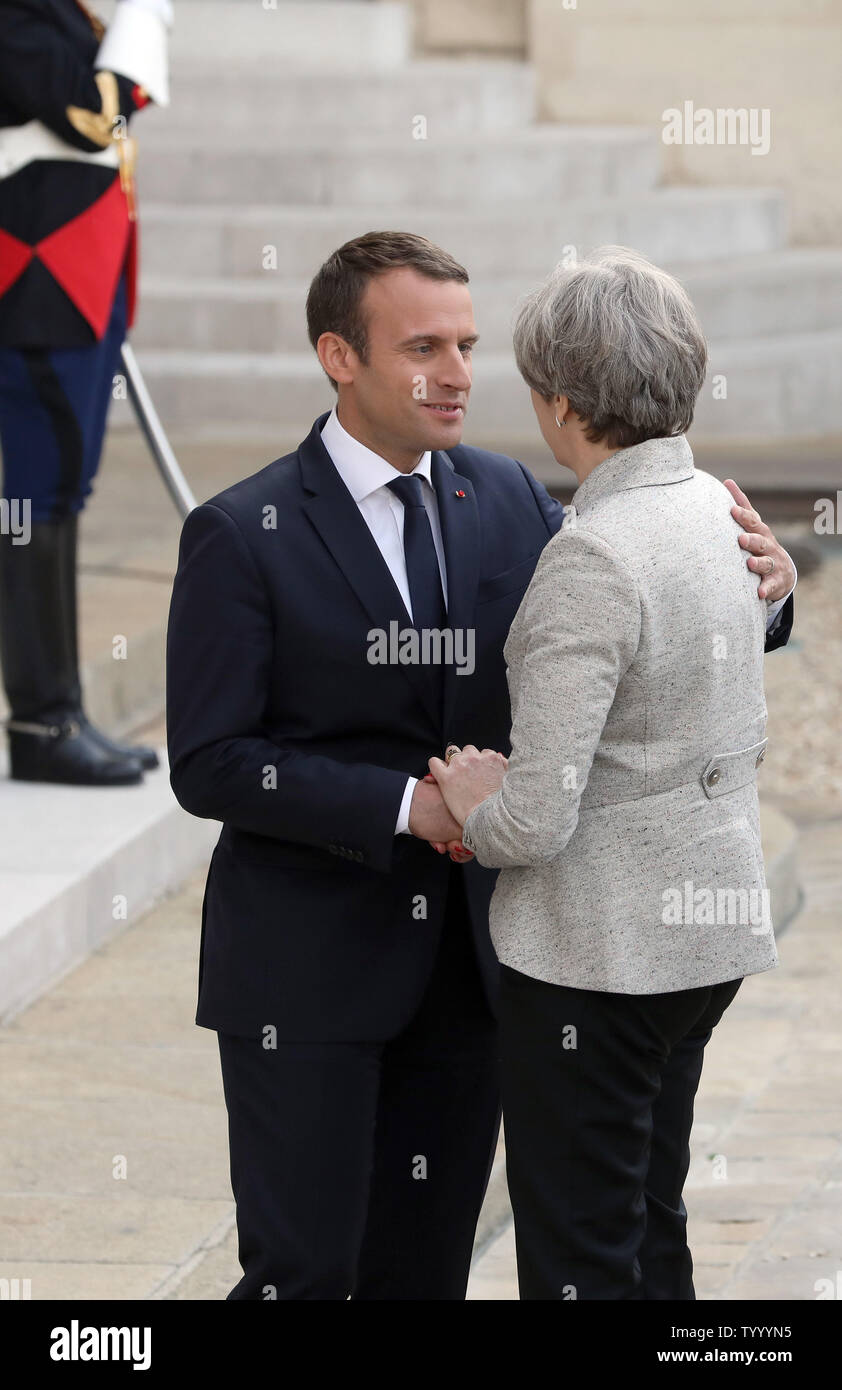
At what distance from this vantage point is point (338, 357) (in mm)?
2414

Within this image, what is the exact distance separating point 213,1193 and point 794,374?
859 cm

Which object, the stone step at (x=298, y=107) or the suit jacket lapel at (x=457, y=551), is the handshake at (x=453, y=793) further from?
the stone step at (x=298, y=107)

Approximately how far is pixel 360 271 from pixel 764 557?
1.83 feet

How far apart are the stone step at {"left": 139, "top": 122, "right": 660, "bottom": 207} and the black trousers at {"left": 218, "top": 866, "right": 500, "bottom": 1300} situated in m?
9.56

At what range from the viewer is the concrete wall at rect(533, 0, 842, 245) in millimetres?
12633

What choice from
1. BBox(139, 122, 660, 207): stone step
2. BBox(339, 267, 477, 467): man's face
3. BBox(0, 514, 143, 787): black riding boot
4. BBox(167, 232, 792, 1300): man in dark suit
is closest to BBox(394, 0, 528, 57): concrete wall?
BBox(139, 122, 660, 207): stone step

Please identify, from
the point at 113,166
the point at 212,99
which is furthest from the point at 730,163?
the point at 113,166

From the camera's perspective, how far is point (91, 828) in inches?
192

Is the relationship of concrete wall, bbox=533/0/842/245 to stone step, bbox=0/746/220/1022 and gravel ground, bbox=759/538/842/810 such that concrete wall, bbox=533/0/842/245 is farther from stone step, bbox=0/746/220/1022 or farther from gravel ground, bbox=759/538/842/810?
stone step, bbox=0/746/220/1022

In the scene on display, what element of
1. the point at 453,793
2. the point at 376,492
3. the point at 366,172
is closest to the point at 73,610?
the point at 376,492

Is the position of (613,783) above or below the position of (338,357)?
below

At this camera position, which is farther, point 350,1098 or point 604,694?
point 350,1098

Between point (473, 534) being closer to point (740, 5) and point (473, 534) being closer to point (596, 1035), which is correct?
point (596, 1035)

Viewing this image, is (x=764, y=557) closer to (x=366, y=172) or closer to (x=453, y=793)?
(x=453, y=793)
